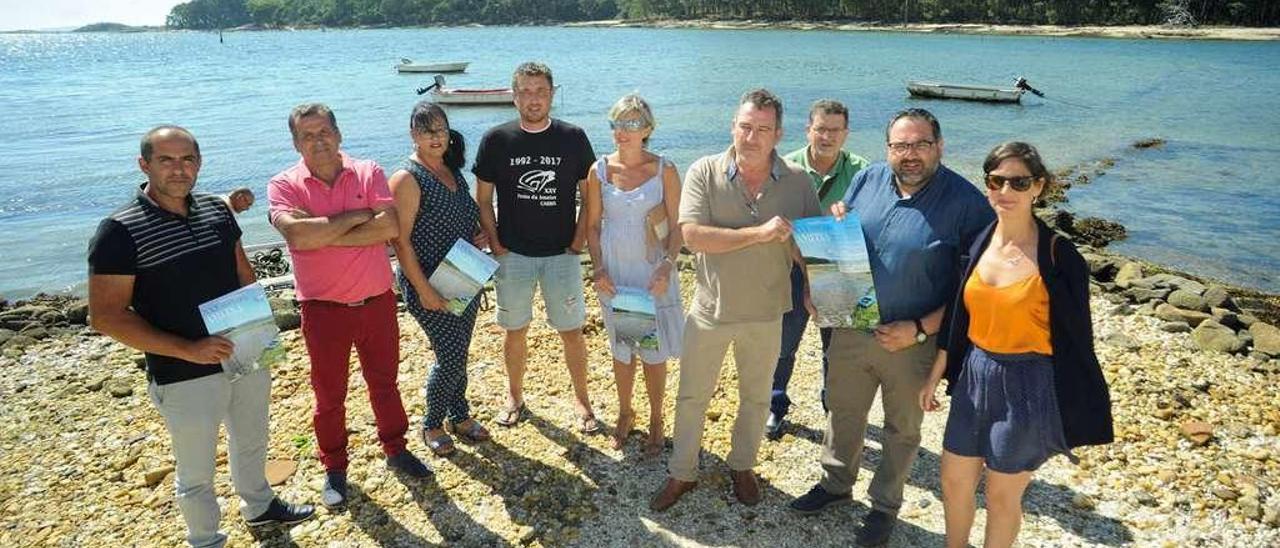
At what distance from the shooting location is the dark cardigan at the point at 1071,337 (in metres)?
3.12

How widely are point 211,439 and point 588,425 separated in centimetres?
252

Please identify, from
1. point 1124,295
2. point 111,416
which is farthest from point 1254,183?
point 111,416

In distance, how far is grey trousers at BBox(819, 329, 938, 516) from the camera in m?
3.89

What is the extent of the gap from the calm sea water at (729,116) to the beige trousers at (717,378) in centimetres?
1177

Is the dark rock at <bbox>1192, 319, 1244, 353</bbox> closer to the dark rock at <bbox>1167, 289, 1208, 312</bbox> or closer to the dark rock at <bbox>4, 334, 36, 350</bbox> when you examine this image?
the dark rock at <bbox>1167, 289, 1208, 312</bbox>

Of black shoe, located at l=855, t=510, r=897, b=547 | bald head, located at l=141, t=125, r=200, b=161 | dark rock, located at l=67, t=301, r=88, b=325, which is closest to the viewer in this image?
bald head, located at l=141, t=125, r=200, b=161

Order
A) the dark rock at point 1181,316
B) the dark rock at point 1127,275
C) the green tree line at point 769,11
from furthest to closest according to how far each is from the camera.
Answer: the green tree line at point 769,11 < the dark rock at point 1127,275 < the dark rock at point 1181,316

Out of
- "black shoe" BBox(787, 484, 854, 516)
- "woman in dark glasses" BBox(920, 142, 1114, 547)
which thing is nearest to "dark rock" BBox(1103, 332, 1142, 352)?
"black shoe" BBox(787, 484, 854, 516)

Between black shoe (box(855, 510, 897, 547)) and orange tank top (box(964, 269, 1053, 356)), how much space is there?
1.42m

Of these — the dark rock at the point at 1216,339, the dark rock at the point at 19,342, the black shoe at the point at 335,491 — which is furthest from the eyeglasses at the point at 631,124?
the dark rock at the point at 19,342

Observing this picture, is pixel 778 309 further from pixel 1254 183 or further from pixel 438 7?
pixel 438 7

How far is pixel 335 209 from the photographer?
414 cm

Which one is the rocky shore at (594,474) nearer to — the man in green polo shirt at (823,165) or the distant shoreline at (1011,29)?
the man in green polo shirt at (823,165)

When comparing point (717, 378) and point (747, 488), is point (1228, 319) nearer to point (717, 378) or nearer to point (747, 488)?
point (747, 488)
